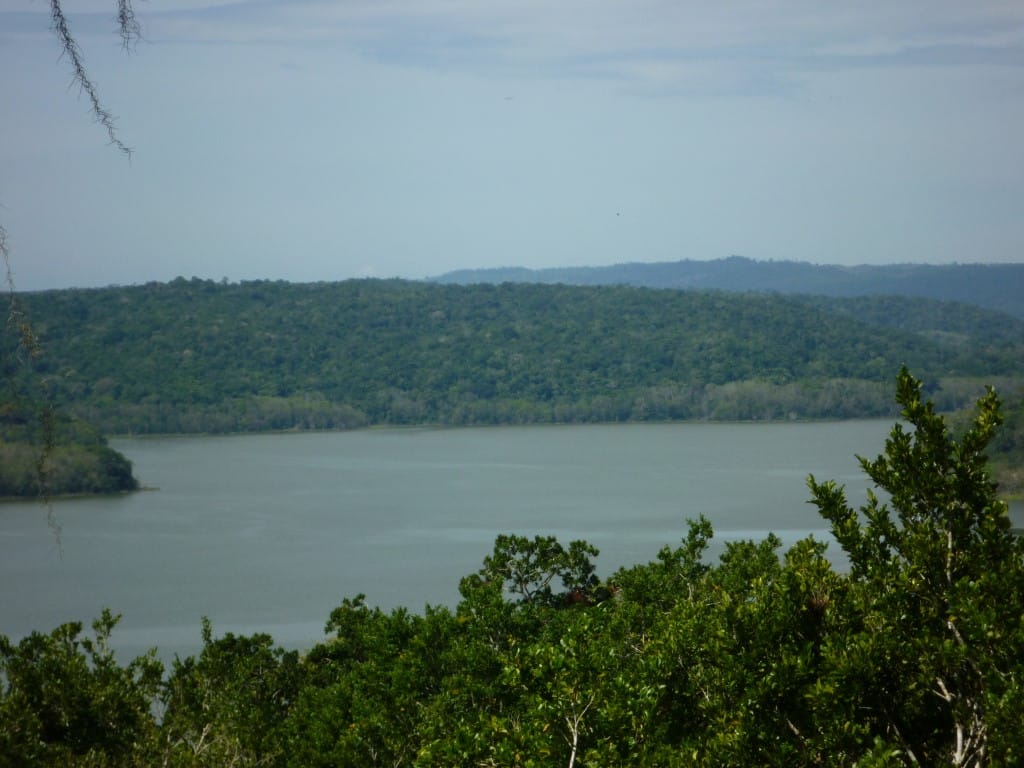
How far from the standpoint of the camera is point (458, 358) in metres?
104

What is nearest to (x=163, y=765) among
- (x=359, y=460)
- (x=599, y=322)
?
(x=359, y=460)

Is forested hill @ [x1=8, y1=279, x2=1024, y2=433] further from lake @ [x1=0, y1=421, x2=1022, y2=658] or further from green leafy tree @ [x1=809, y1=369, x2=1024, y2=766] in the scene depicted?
green leafy tree @ [x1=809, y1=369, x2=1024, y2=766]

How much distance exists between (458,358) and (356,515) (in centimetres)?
5184

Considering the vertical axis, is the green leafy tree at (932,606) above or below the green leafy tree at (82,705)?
above

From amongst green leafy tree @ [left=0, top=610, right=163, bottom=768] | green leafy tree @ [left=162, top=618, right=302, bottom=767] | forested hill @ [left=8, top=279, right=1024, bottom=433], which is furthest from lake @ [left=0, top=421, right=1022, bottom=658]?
green leafy tree @ [left=0, top=610, right=163, bottom=768]

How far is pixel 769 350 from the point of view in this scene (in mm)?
100625

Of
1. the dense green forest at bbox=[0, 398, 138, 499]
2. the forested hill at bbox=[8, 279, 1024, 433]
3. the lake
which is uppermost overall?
the forested hill at bbox=[8, 279, 1024, 433]

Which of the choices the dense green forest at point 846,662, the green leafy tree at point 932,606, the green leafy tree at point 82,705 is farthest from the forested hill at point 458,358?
the green leafy tree at point 932,606

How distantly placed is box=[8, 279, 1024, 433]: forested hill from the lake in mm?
4440

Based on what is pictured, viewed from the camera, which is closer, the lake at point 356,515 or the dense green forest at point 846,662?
the dense green forest at point 846,662

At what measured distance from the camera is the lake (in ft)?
113

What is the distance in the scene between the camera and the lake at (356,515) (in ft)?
113

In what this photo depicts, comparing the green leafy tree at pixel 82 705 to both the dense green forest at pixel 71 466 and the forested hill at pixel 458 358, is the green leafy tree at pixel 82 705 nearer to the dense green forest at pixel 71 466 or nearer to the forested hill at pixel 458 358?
the dense green forest at pixel 71 466

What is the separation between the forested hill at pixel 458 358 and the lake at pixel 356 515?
4.44m
